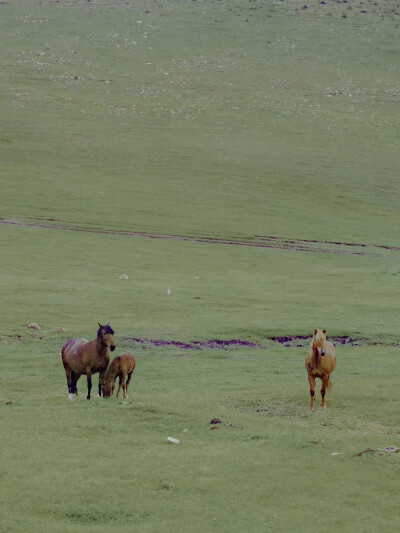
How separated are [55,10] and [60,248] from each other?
69.1m

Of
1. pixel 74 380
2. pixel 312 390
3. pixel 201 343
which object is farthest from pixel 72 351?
pixel 201 343

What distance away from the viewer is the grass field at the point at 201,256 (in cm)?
1491

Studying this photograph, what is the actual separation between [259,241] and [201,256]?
675cm

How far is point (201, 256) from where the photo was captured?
168 ft

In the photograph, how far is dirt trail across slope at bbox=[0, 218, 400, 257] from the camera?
55.2m

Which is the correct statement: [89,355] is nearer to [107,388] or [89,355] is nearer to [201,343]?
[107,388]

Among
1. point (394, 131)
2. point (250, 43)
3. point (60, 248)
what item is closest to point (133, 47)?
point (250, 43)

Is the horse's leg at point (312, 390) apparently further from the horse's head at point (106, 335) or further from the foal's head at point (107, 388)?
the foal's head at point (107, 388)

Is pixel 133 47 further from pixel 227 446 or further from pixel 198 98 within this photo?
pixel 227 446

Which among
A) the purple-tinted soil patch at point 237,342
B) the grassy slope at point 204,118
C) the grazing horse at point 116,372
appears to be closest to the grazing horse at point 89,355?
the grazing horse at point 116,372

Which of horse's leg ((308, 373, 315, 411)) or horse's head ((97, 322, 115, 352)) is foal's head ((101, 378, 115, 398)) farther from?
horse's leg ((308, 373, 315, 411))

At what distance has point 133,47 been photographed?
101 metres

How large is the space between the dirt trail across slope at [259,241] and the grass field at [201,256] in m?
0.27

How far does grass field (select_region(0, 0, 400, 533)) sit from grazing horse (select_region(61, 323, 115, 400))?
0.73 metres
